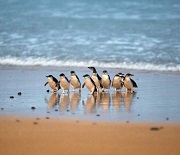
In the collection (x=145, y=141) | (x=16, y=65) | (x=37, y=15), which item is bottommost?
(x=145, y=141)

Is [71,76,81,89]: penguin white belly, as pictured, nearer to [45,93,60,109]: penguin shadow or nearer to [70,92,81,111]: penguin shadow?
[70,92,81,111]: penguin shadow

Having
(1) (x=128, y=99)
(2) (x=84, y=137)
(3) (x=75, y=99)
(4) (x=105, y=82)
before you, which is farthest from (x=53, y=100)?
(2) (x=84, y=137)

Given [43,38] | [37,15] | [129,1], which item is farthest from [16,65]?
[129,1]

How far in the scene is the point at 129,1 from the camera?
129 ft

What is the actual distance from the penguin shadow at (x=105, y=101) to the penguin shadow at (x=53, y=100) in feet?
2.99

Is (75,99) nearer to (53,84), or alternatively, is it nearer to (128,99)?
(128,99)

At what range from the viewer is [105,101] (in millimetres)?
15039

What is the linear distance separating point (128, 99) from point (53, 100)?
1.54m

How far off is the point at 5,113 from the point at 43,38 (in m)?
14.5

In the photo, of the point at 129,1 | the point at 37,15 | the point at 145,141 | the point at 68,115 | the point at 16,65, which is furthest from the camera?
the point at 129,1

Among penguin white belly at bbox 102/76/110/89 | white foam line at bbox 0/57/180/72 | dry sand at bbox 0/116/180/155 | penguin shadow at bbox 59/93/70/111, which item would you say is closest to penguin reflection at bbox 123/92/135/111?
penguin white belly at bbox 102/76/110/89

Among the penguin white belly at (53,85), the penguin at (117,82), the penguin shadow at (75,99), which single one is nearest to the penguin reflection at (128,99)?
the penguin at (117,82)

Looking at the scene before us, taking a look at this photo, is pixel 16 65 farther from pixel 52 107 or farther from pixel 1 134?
pixel 1 134

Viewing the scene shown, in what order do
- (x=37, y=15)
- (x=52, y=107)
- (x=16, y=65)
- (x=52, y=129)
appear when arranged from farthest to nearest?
(x=37, y=15)
(x=16, y=65)
(x=52, y=107)
(x=52, y=129)
